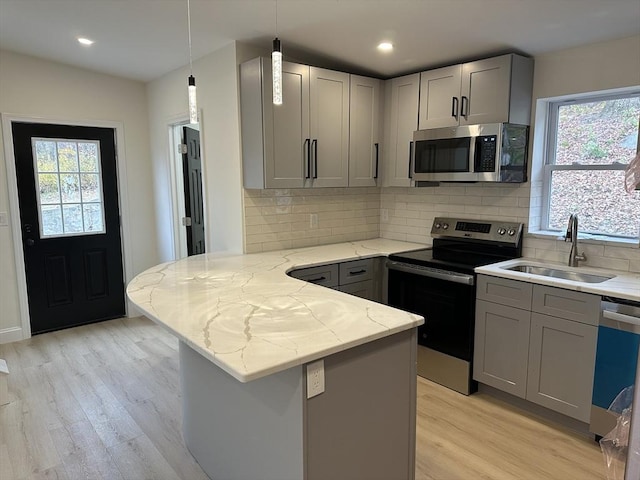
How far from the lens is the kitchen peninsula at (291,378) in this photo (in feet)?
5.06

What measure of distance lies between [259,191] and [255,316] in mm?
1769

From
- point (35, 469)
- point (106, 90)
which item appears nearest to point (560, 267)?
point (35, 469)

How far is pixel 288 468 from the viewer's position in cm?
164

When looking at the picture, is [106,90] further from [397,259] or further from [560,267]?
[560,267]

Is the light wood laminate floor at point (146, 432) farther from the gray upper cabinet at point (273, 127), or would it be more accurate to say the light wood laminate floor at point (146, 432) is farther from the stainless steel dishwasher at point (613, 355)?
the gray upper cabinet at point (273, 127)

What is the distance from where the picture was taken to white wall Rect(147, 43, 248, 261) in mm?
3340

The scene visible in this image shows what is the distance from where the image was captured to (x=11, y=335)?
13.4 feet

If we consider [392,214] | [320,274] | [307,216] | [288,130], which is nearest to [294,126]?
[288,130]

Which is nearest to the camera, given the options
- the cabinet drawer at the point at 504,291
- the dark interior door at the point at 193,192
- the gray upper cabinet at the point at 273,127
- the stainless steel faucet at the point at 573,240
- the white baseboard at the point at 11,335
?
the cabinet drawer at the point at 504,291

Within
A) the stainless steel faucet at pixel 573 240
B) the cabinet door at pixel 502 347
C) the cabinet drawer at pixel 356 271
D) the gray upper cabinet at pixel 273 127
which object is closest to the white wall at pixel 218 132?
the gray upper cabinet at pixel 273 127

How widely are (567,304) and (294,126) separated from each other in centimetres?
214

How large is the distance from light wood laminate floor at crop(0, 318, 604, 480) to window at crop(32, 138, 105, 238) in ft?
4.40

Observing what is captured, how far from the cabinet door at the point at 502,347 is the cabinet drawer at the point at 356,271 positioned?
2.84ft

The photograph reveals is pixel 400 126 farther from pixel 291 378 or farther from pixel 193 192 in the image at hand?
pixel 291 378
